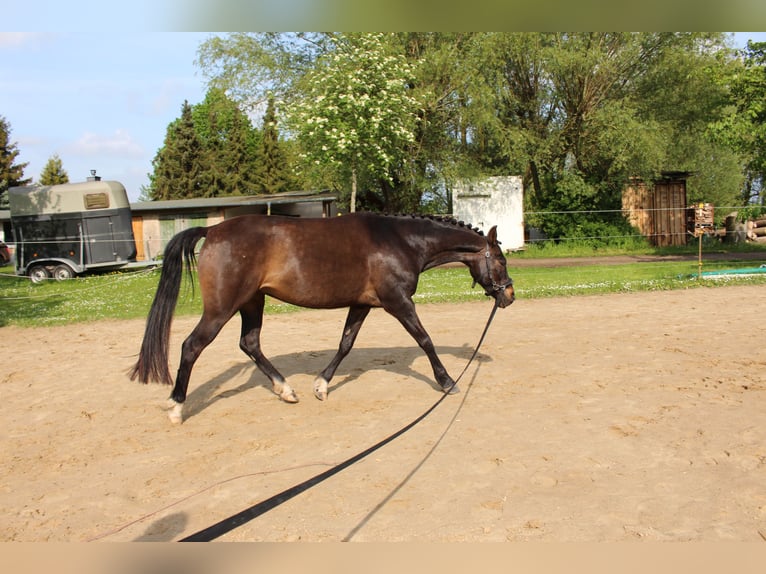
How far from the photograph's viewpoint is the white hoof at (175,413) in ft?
18.5

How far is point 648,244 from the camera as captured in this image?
27172mm

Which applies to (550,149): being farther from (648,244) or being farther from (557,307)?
(557,307)

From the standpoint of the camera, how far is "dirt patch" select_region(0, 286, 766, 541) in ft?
11.6

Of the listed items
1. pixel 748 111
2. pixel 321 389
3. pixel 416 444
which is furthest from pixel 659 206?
pixel 416 444

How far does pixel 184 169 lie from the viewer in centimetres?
4909

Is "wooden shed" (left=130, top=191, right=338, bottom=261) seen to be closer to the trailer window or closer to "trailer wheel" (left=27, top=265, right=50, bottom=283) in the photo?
the trailer window

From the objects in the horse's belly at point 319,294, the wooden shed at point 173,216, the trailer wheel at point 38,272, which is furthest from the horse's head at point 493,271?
the wooden shed at point 173,216

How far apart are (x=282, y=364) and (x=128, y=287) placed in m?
12.8

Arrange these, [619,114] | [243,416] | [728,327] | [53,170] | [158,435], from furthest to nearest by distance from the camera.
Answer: [53,170] < [619,114] < [728,327] < [243,416] < [158,435]

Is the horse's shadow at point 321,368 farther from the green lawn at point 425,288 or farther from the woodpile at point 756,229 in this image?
the woodpile at point 756,229

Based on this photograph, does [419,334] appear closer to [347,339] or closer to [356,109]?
[347,339]

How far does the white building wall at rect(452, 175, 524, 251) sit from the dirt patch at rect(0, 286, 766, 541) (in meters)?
18.3

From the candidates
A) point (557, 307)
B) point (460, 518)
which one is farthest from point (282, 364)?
point (557, 307)

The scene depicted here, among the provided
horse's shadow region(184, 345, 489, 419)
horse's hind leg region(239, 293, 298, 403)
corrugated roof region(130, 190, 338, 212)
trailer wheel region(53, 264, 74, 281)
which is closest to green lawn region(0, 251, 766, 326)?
trailer wheel region(53, 264, 74, 281)
